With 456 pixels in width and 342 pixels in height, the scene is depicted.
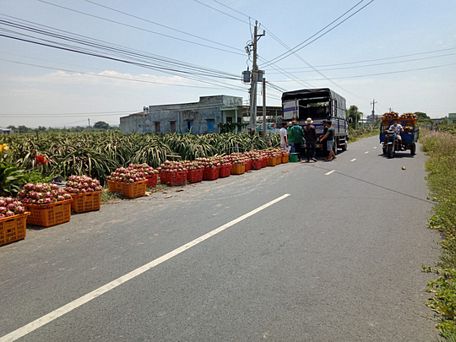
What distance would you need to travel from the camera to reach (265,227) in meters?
5.98

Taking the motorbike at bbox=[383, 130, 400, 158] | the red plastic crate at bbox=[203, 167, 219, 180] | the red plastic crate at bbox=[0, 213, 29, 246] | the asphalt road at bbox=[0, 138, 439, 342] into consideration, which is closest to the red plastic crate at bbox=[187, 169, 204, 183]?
the red plastic crate at bbox=[203, 167, 219, 180]

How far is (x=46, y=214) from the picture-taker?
632 centimetres

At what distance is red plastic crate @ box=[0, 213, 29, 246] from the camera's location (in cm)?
535

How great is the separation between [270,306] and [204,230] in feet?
8.72

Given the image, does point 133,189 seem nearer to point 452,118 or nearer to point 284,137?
point 284,137

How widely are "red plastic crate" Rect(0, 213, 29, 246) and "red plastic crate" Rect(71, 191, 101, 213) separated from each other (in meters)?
1.73

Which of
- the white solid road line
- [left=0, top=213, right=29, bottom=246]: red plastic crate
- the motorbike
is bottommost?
the white solid road line

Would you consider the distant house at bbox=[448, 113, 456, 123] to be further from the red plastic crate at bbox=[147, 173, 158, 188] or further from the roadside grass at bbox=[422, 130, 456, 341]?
the red plastic crate at bbox=[147, 173, 158, 188]

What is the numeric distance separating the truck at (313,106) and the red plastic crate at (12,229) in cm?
1521

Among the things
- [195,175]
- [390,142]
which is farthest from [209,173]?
[390,142]

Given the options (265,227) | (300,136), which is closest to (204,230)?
(265,227)

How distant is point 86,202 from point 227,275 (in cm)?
470

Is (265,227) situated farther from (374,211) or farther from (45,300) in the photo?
(45,300)

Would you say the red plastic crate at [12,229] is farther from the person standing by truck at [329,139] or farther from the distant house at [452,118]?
the distant house at [452,118]
